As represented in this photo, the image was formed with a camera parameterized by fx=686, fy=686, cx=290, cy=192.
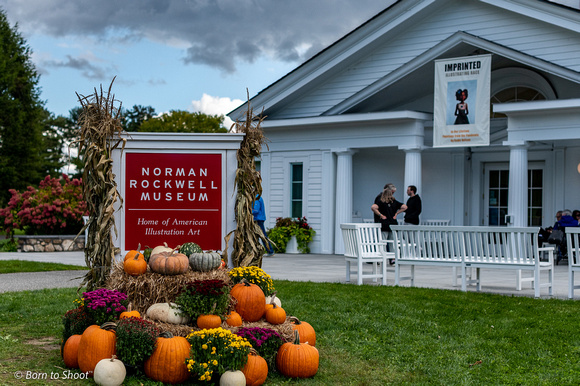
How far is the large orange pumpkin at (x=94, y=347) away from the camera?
510 cm

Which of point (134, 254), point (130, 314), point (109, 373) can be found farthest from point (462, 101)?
point (109, 373)

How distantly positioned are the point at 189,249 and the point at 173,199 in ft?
1.93

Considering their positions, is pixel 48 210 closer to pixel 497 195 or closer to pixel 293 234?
pixel 293 234

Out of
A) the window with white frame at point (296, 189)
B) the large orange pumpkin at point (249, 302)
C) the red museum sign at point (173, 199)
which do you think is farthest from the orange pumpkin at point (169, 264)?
the window with white frame at point (296, 189)

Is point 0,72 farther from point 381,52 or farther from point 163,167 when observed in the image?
point 163,167

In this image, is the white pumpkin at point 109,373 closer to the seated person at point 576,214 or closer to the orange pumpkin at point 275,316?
the orange pumpkin at point 275,316

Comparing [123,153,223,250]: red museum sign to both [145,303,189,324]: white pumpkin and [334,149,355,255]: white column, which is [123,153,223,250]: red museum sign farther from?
[334,149,355,255]: white column

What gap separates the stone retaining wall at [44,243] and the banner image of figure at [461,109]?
1101cm

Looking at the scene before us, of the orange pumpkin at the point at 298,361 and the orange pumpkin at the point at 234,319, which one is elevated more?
the orange pumpkin at the point at 234,319

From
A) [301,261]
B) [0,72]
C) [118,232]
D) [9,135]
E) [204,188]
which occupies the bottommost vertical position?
[301,261]

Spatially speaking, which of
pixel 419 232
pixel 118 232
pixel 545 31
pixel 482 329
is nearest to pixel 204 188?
pixel 118 232

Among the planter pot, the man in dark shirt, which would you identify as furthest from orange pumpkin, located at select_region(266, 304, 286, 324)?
the planter pot

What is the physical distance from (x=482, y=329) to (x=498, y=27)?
38.2 ft

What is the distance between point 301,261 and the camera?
53.3 feet
